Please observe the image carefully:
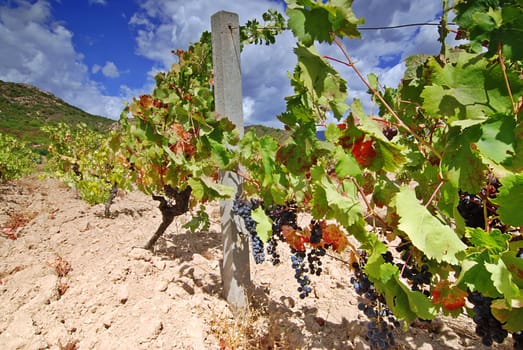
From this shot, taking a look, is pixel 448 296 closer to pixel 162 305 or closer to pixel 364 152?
pixel 364 152

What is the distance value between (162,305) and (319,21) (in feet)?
7.19

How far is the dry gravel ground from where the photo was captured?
6.84 ft

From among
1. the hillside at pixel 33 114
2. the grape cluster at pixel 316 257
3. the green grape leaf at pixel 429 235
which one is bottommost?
the grape cluster at pixel 316 257

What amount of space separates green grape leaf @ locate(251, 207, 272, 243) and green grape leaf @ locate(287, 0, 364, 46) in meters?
1.12

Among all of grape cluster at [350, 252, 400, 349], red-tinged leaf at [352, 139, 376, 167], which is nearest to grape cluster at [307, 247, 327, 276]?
grape cluster at [350, 252, 400, 349]

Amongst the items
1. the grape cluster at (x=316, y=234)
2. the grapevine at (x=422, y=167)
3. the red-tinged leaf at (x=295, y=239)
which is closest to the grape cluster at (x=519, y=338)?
the grapevine at (x=422, y=167)

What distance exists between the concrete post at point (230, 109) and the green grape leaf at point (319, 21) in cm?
137

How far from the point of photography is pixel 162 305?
7.72ft

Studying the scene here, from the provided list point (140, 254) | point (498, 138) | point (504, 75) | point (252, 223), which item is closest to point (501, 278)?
point (498, 138)

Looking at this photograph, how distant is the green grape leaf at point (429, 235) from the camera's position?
86 centimetres

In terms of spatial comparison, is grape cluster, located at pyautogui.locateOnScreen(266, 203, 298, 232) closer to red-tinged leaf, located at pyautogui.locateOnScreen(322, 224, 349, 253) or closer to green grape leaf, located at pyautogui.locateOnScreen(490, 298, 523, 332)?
red-tinged leaf, located at pyautogui.locateOnScreen(322, 224, 349, 253)

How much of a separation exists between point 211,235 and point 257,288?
1.47m

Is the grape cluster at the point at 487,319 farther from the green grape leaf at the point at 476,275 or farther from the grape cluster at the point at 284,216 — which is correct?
the grape cluster at the point at 284,216

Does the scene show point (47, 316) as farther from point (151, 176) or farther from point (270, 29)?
point (270, 29)
